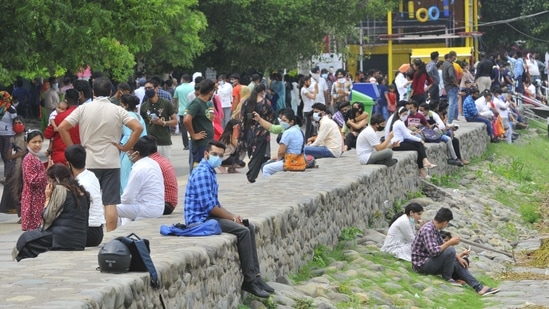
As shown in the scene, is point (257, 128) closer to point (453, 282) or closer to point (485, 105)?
point (453, 282)

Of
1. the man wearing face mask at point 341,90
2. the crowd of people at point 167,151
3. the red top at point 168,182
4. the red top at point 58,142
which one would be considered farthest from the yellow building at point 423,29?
the red top at point 168,182

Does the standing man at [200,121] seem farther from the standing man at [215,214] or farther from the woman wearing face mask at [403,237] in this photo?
the standing man at [215,214]

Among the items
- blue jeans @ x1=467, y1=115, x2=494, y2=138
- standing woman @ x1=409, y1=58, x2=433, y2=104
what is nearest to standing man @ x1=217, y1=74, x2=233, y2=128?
standing woman @ x1=409, y1=58, x2=433, y2=104

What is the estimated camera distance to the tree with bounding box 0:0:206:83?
20.0 meters

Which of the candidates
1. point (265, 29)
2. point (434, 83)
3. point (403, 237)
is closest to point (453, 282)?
point (403, 237)

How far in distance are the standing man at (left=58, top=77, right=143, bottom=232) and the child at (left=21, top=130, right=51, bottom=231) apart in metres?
1.13

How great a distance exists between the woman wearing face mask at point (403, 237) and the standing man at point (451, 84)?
13.2 m

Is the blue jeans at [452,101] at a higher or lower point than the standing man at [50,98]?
lower

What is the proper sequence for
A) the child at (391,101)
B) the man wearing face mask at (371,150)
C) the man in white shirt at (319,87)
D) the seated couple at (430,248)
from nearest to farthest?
the seated couple at (430,248), the man wearing face mask at (371,150), the man in white shirt at (319,87), the child at (391,101)

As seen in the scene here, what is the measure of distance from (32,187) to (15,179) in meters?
1.43

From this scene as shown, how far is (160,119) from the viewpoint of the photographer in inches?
723

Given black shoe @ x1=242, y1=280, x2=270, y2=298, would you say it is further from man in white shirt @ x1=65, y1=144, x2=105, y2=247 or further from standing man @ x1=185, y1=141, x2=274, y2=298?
man in white shirt @ x1=65, y1=144, x2=105, y2=247

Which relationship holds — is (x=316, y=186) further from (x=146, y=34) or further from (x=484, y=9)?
(x=484, y=9)

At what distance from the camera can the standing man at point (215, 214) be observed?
11383 millimetres
